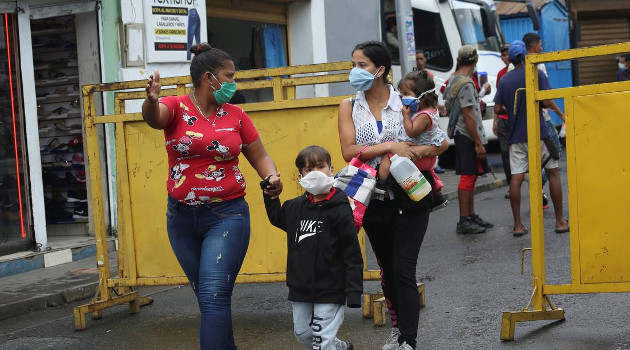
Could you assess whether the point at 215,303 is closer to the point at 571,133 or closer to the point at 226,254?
the point at 226,254

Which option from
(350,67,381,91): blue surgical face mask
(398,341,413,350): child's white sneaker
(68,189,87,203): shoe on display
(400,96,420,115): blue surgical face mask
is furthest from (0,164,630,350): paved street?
(68,189,87,203): shoe on display

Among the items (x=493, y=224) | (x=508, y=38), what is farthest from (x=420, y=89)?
(x=508, y=38)

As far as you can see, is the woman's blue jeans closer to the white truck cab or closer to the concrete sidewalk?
the concrete sidewalk

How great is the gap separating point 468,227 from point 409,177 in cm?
533

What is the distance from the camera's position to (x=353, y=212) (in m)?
5.35

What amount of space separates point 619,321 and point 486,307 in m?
0.98

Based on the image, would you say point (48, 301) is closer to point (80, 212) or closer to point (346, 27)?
point (80, 212)

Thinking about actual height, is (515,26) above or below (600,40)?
above

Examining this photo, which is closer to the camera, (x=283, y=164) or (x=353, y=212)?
(x=353, y=212)

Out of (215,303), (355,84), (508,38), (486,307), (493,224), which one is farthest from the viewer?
(508,38)

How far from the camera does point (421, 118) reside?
18.4 feet

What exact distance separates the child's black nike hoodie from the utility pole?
9.67 meters

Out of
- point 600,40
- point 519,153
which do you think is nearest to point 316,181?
point 519,153

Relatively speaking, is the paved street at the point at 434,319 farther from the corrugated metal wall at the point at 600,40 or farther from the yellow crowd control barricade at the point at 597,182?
the corrugated metal wall at the point at 600,40
